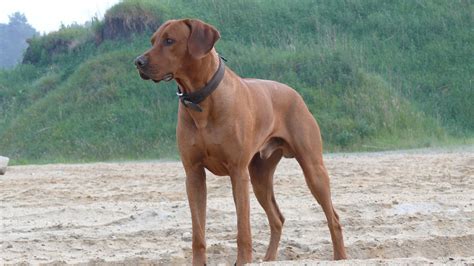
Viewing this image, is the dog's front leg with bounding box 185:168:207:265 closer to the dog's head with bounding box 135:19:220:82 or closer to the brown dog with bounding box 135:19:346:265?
the brown dog with bounding box 135:19:346:265

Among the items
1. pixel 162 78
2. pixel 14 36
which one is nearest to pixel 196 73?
pixel 162 78

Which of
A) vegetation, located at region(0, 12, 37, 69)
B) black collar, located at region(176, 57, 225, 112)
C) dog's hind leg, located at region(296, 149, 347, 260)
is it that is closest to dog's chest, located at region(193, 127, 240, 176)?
black collar, located at region(176, 57, 225, 112)

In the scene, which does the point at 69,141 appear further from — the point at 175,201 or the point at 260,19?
the point at 175,201

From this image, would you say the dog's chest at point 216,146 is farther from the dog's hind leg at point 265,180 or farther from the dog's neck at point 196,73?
the dog's hind leg at point 265,180

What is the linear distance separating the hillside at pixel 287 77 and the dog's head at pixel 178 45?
46.1 feet

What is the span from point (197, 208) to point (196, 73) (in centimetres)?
95

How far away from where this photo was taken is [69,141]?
882 inches

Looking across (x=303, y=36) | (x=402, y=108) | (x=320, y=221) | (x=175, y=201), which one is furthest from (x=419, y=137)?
(x=320, y=221)

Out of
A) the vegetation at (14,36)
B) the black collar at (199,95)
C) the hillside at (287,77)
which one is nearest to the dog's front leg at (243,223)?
the black collar at (199,95)

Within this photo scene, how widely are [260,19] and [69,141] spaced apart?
25.9 ft

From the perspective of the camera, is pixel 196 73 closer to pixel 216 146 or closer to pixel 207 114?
pixel 207 114

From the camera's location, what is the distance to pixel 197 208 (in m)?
6.42

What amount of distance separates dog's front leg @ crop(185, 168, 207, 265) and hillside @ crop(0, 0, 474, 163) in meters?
13.7

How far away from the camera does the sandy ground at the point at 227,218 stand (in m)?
7.31
